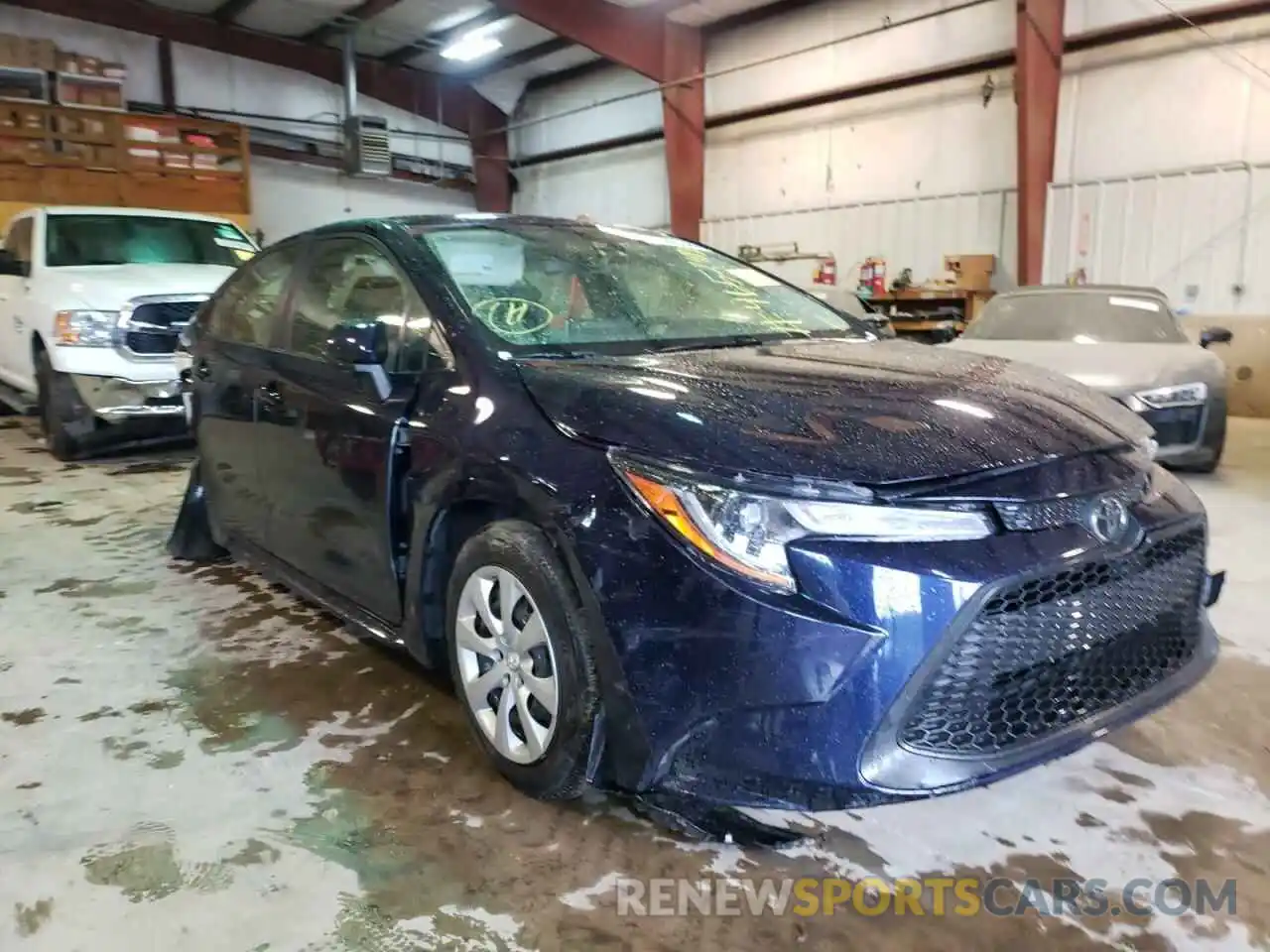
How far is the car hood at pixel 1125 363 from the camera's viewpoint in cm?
506

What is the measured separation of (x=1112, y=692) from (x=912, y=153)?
9820 millimetres

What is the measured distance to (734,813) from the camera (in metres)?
1.84

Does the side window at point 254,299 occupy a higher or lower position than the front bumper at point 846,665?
higher

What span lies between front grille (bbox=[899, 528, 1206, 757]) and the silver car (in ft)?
9.75

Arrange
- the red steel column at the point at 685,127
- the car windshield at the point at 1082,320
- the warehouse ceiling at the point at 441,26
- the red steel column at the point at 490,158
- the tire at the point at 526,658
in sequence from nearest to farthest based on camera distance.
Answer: the tire at the point at 526,658 → the car windshield at the point at 1082,320 → the warehouse ceiling at the point at 441,26 → the red steel column at the point at 685,127 → the red steel column at the point at 490,158

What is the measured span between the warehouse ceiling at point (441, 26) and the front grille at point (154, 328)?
6770mm

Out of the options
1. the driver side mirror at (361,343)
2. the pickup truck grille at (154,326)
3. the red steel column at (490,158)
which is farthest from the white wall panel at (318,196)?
the driver side mirror at (361,343)

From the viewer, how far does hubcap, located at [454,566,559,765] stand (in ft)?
6.16

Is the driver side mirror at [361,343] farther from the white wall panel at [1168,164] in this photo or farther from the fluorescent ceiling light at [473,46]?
the fluorescent ceiling light at [473,46]

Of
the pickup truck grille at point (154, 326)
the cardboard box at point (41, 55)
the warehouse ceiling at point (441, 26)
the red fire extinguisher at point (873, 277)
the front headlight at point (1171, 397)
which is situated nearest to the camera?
the front headlight at point (1171, 397)

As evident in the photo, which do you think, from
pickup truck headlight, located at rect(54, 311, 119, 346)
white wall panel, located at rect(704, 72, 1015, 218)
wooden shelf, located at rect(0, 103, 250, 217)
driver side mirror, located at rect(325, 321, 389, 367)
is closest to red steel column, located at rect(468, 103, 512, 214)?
white wall panel, located at rect(704, 72, 1015, 218)

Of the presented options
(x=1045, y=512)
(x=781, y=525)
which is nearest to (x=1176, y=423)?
(x=1045, y=512)

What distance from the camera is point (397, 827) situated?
6.34 feet

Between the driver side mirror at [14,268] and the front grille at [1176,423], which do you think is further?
the driver side mirror at [14,268]
